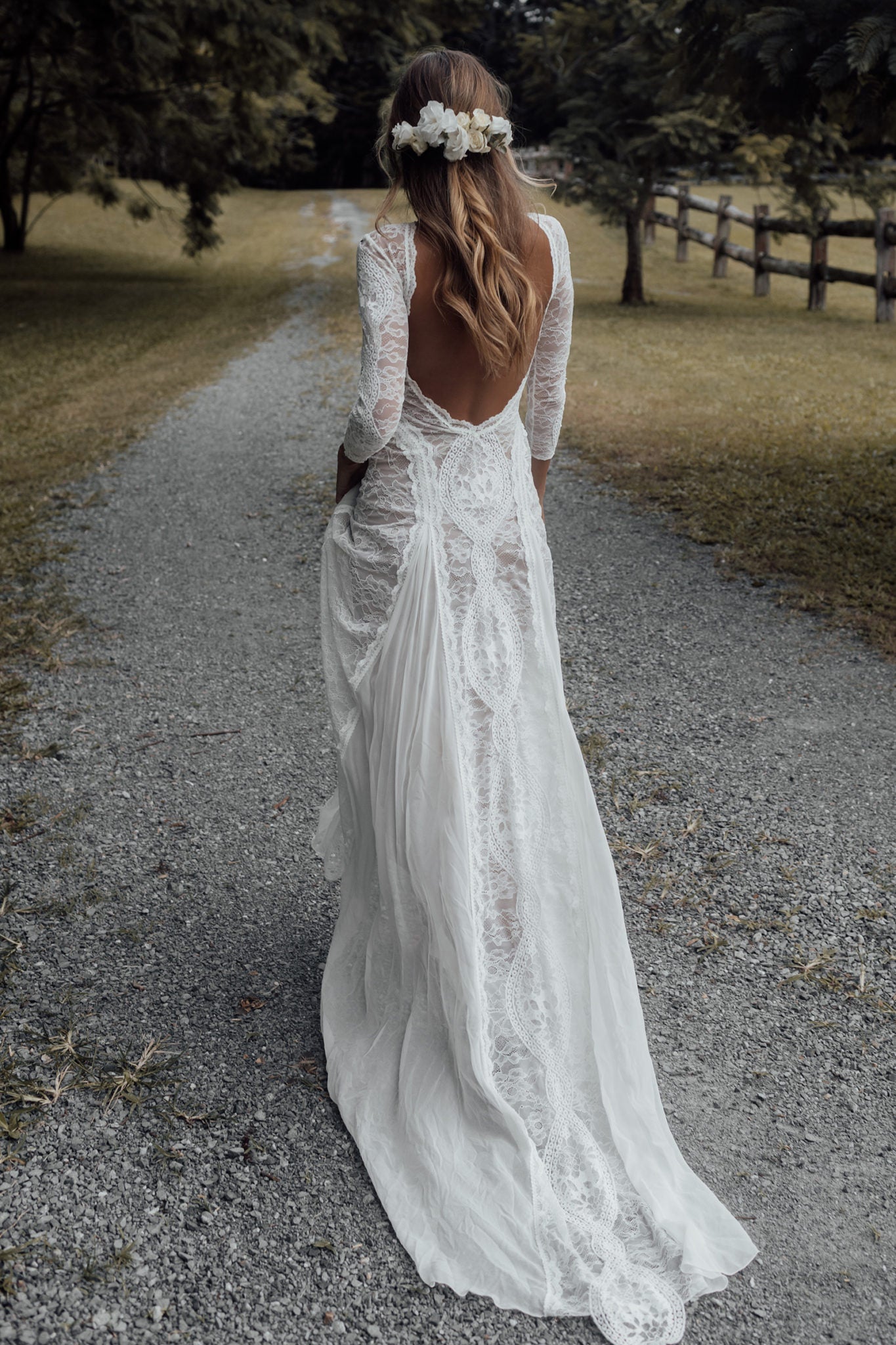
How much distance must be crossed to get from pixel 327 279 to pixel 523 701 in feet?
66.2

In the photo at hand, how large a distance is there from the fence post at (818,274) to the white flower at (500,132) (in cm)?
1717

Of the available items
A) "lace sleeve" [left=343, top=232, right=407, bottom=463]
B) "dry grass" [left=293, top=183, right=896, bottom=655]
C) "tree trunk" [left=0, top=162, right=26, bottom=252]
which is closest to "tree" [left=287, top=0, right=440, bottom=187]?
"tree trunk" [left=0, top=162, right=26, bottom=252]

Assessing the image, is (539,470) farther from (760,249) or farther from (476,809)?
(760,249)

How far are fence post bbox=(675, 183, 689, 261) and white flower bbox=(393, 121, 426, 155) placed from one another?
→ 73.4 feet

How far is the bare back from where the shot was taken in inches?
85.1

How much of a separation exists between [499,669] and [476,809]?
31cm

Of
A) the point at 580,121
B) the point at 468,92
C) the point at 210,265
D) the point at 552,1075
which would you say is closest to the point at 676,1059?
the point at 552,1075

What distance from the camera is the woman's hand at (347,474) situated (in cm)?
244

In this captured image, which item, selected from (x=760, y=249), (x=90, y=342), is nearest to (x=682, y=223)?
(x=760, y=249)

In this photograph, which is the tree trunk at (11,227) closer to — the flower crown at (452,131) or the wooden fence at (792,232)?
the wooden fence at (792,232)

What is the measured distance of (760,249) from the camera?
63.8 ft

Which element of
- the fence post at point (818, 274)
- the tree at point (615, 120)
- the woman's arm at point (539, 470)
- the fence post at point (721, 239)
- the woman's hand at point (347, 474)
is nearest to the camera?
the woman's hand at point (347, 474)

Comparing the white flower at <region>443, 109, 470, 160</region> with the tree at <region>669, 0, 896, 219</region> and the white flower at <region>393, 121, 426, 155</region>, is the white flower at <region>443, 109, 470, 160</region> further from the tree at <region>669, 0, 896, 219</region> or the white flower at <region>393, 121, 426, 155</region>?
the tree at <region>669, 0, 896, 219</region>

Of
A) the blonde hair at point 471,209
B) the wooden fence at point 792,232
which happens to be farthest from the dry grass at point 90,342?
the wooden fence at point 792,232
